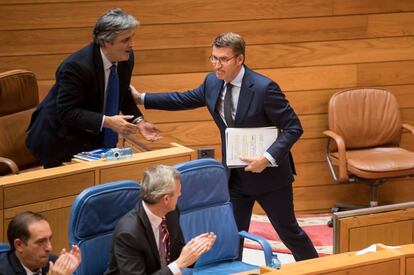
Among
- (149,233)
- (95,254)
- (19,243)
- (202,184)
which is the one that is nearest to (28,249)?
(19,243)

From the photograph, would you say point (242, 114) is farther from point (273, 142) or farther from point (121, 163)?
point (121, 163)

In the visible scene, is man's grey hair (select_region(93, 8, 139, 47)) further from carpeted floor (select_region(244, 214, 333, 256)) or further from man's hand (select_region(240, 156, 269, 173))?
carpeted floor (select_region(244, 214, 333, 256))

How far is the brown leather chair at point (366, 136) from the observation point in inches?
251

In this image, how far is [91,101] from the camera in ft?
16.0

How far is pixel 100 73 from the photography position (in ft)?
15.8

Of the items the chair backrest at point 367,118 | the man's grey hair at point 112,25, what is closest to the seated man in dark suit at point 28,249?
the man's grey hair at point 112,25

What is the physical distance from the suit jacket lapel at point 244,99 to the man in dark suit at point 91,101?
0.57m

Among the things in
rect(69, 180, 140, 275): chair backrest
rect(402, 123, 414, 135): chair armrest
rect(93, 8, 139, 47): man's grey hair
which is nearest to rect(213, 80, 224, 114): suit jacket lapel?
rect(93, 8, 139, 47): man's grey hair

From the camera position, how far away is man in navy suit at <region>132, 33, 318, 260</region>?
4660 millimetres

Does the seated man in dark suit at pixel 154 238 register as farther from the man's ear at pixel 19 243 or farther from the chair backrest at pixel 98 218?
the man's ear at pixel 19 243

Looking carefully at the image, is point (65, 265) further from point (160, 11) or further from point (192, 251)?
point (160, 11)

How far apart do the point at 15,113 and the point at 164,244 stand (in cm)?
231

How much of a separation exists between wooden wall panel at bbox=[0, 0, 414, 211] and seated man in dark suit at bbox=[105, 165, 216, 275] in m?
2.60

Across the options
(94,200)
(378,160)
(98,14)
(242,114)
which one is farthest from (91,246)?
(378,160)
